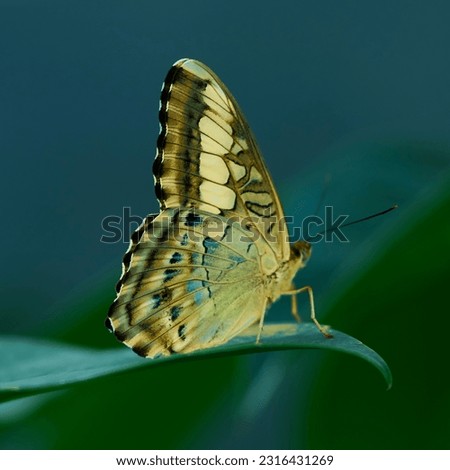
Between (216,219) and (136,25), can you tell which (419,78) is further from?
(216,219)

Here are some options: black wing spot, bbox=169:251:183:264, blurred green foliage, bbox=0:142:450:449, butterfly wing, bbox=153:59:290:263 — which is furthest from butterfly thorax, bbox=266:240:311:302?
blurred green foliage, bbox=0:142:450:449

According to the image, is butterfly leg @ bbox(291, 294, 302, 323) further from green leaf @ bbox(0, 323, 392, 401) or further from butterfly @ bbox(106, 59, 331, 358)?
green leaf @ bbox(0, 323, 392, 401)

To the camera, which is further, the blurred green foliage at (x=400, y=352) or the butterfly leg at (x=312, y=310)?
the blurred green foliage at (x=400, y=352)

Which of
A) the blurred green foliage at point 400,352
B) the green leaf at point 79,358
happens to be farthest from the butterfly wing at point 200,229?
the blurred green foliage at point 400,352

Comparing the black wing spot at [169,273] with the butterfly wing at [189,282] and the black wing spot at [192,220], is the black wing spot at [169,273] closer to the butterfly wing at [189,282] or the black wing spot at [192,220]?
the butterfly wing at [189,282]

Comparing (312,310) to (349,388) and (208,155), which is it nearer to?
(349,388)

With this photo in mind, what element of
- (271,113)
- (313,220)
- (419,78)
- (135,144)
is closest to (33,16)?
(135,144)
